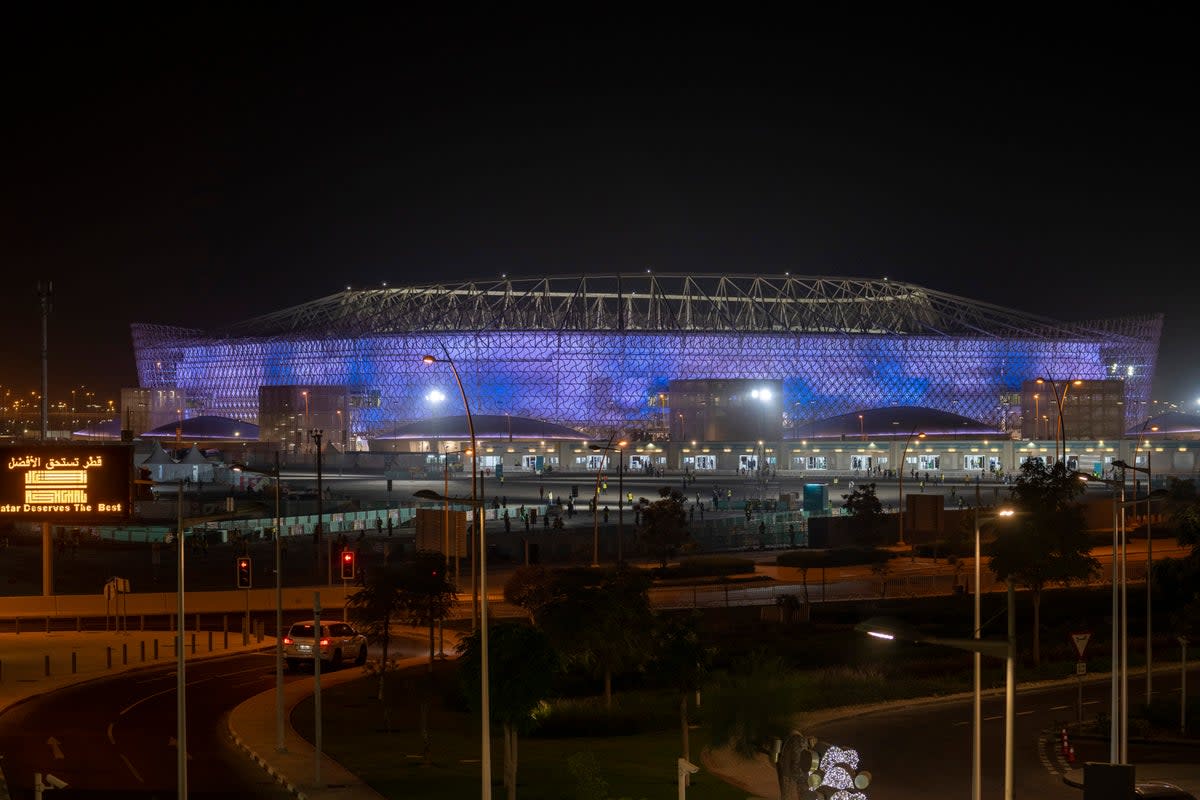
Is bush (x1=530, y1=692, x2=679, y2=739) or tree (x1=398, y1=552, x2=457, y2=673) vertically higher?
tree (x1=398, y1=552, x2=457, y2=673)

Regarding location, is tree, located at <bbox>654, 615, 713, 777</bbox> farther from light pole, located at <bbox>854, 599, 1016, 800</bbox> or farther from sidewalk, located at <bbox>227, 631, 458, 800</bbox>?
light pole, located at <bbox>854, 599, 1016, 800</bbox>

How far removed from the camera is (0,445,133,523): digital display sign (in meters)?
41.4

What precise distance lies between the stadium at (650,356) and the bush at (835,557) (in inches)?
3021

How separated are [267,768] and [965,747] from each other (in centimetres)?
1184

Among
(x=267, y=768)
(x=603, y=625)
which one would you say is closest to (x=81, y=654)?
(x=603, y=625)

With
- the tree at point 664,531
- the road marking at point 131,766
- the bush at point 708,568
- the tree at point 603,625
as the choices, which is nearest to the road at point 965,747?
the tree at point 603,625

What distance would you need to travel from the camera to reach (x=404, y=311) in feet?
537

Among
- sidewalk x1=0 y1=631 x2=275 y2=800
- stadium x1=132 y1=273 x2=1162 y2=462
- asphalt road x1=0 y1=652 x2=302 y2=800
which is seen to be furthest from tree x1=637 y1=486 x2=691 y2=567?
stadium x1=132 y1=273 x2=1162 y2=462

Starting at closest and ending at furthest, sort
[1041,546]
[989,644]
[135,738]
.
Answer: [989,644] → [135,738] → [1041,546]

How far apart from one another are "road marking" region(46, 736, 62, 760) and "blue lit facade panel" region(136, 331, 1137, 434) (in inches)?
4806

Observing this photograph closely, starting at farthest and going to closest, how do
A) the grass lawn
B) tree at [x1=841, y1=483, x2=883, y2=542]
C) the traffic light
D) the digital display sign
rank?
tree at [x1=841, y1=483, x2=883, y2=542] → the digital display sign → the traffic light → the grass lawn

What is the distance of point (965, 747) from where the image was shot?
2597cm

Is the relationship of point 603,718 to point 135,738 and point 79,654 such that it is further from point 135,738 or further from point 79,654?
point 79,654

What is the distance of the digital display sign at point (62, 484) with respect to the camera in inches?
1631
